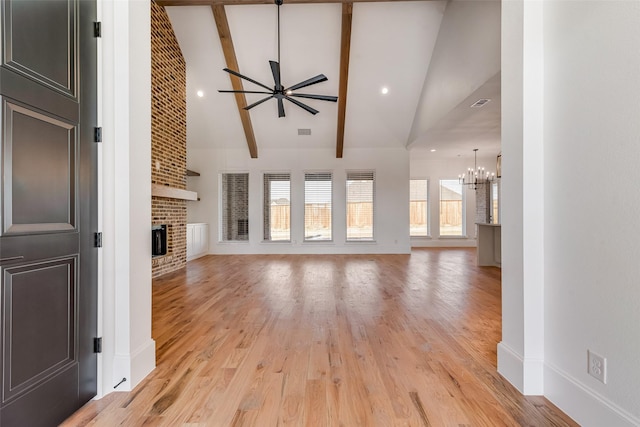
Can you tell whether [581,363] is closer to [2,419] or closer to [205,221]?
[2,419]

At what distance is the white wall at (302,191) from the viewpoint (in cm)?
818

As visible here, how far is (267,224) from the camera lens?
832 cm

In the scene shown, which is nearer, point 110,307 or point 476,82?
point 110,307

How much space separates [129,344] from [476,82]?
479cm

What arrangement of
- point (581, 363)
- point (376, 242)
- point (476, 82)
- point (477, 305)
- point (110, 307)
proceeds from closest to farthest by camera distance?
point (581, 363) → point (110, 307) → point (477, 305) → point (476, 82) → point (376, 242)

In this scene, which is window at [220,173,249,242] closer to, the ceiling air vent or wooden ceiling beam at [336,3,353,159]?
wooden ceiling beam at [336,3,353,159]

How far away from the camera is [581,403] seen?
1.45 meters

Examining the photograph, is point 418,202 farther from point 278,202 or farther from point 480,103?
point 480,103

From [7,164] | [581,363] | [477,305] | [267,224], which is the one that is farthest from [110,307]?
[267,224]

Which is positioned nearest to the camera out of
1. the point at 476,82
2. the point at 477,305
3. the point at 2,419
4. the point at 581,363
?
the point at 2,419

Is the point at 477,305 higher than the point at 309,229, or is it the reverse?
the point at 309,229

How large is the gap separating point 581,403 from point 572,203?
0.98m

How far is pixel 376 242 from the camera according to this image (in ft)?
26.8

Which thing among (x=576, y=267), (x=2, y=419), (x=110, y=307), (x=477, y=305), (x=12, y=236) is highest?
(x=12, y=236)
